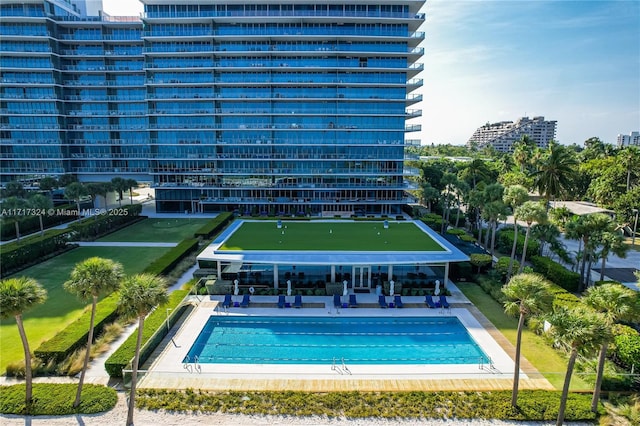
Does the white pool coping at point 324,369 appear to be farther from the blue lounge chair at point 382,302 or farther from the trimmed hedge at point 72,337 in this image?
the blue lounge chair at point 382,302

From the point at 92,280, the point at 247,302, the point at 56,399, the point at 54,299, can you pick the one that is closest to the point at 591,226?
the point at 247,302

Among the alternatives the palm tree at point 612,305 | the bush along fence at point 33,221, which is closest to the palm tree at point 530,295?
the palm tree at point 612,305

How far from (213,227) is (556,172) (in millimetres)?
36131

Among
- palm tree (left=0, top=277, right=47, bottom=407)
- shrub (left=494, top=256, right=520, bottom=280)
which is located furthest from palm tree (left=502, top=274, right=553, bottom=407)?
palm tree (left=0, top=277, right=47, bottom=407)

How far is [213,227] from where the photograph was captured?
149ft

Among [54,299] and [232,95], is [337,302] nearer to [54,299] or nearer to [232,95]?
[54,299]

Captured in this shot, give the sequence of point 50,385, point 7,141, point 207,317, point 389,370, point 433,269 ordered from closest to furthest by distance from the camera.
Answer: point 50,385 → point 389,370 → point 207,317 → point 433,269 → point 7,141

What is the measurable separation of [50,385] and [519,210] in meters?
28.7

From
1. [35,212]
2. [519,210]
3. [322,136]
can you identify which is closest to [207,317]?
[519,210]

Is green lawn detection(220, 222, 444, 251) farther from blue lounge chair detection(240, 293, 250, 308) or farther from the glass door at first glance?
blue lounge chair detection(240, 293, 250, 308)

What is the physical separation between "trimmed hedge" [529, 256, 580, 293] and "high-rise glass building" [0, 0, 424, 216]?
28.7m

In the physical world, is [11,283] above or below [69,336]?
above

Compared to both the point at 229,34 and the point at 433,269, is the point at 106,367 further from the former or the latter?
the point at 229,34

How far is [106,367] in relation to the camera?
1756 cm
